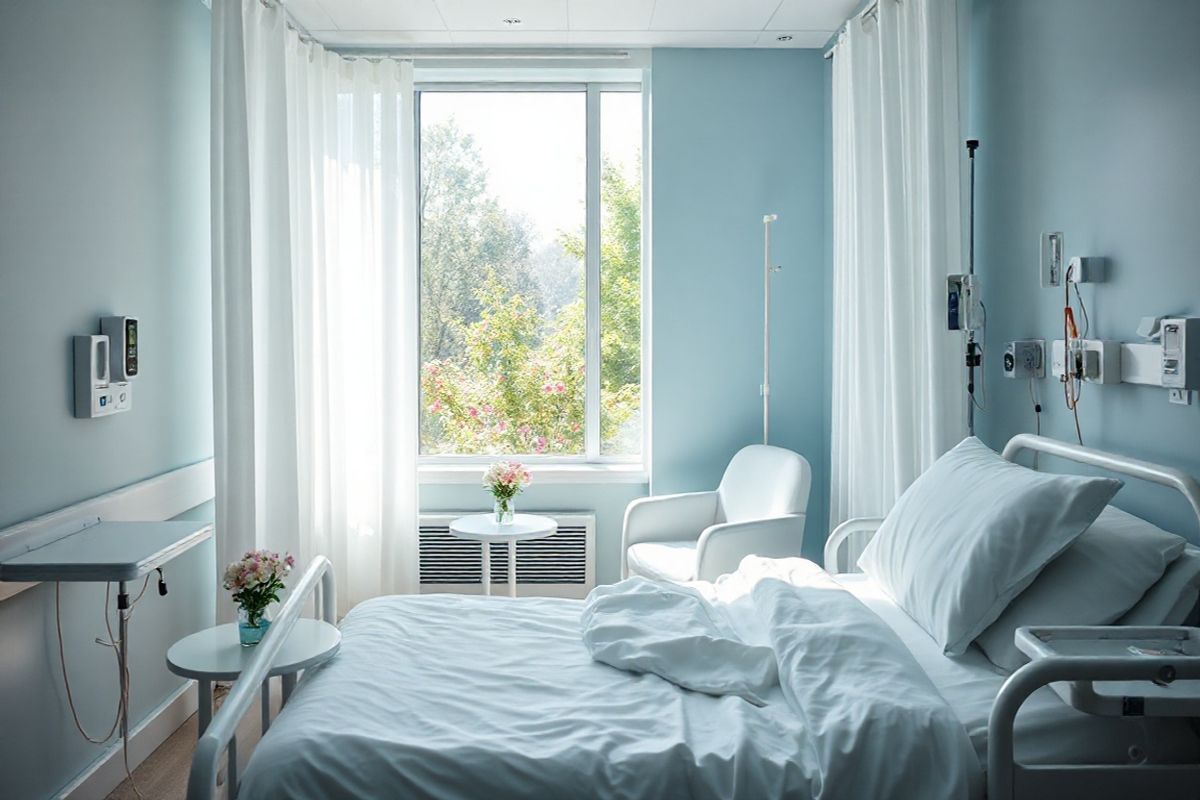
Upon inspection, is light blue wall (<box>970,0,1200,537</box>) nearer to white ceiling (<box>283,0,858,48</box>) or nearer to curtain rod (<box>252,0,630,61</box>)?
white ceiling (<box>283,0,858,48</box>)

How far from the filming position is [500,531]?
13.4ft

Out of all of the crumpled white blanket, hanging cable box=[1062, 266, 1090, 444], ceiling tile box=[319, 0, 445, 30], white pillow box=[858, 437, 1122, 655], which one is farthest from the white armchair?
ceiling tile box=[319, 0, 445, 30]

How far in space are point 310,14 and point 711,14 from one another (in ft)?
5.61

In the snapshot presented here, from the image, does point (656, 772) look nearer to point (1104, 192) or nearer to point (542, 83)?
point (1104, 192)

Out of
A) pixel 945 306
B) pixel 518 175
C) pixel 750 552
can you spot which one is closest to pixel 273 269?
pixel 518 175

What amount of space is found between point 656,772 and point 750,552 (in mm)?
1984

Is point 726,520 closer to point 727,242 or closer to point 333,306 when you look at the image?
point 727,242

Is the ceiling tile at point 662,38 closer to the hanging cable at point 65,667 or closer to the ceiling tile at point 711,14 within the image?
the ceiling tile at point 711,14

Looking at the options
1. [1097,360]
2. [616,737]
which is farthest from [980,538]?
[616,737]

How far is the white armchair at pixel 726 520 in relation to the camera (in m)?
3.71

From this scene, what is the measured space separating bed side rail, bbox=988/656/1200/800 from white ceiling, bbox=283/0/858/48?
3.10m

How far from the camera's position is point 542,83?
4.88 meters

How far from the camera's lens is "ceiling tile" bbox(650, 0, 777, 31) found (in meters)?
4.02

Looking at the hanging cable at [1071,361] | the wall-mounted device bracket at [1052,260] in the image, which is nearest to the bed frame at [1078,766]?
the hanging cable at [1071,361]
